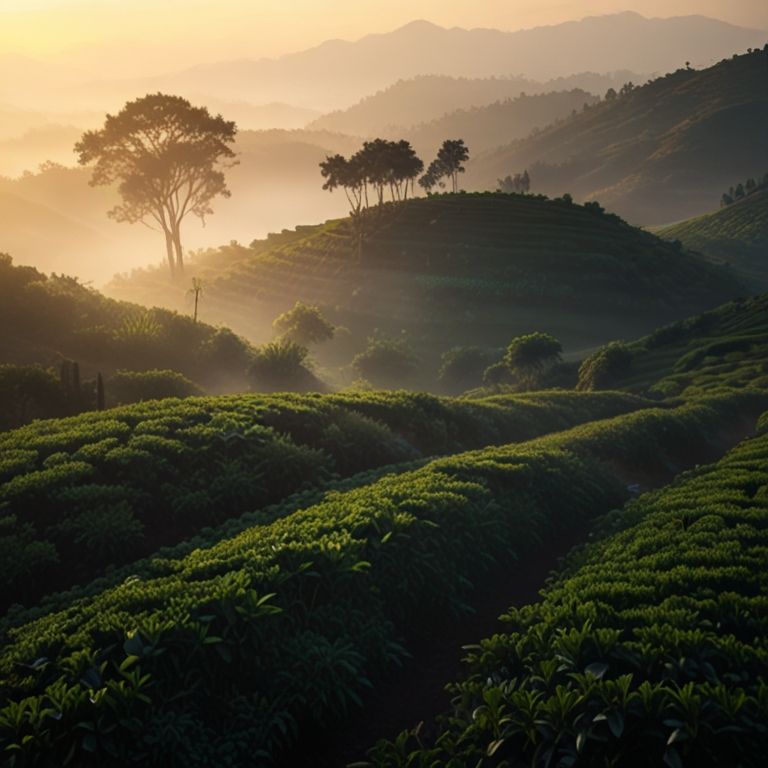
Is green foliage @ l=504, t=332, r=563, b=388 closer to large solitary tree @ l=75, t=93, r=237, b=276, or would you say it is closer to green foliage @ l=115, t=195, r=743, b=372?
green foliage @ l=115, t=195, r=743, b=372

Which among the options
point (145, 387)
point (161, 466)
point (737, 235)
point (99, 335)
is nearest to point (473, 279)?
point (99, 335)

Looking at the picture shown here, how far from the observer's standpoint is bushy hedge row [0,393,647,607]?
1628 cm

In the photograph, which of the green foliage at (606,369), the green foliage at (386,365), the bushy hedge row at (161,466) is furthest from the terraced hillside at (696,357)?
the bushy hedge row at (161,466)

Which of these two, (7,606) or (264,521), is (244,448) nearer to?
(264,521)

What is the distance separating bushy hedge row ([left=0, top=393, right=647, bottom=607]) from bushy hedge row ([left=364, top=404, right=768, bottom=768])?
8.42 metres

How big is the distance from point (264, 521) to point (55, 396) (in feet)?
58.0

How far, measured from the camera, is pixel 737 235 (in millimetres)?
146875

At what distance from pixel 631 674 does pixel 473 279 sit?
91.6m

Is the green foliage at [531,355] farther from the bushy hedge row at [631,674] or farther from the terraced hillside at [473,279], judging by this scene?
the bushy hedge row at [631,674]

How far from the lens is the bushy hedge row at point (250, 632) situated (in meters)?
9.74

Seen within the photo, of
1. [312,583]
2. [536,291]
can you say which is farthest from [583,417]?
[536,291]

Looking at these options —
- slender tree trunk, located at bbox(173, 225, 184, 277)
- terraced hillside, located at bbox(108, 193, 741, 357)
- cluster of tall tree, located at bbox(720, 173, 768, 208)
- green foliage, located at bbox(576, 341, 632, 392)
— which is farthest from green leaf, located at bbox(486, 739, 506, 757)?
cluster of tall tree, located at bbox(720, 173, 768, 208)

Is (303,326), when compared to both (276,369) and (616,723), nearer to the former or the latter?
(276,369)

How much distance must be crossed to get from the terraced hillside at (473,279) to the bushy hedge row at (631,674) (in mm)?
71378
